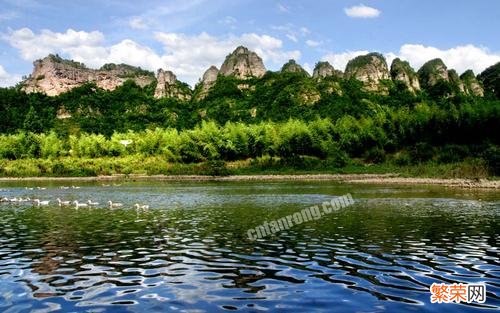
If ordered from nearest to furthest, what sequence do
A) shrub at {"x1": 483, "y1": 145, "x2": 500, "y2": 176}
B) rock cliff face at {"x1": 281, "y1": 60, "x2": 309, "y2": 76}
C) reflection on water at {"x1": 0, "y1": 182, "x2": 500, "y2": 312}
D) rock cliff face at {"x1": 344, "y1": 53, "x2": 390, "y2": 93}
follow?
reflection on water at {"x1": 0, "y1": 182, "x2": 500, "y2": 312}, shrub at {"x1": 483, "y1": 145, "x2": 500, "y2": 176}, rock cliff face at {"x1": 344, "y1": 53, "x2": 390, "y2": 93}, rock cliff face at {"x1": 281, "y1": 60, "x2": 309, "y2": 76}

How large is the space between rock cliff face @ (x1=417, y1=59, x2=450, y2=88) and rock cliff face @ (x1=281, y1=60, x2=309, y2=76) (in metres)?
36.8

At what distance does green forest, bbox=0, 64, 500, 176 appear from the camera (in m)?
69.1

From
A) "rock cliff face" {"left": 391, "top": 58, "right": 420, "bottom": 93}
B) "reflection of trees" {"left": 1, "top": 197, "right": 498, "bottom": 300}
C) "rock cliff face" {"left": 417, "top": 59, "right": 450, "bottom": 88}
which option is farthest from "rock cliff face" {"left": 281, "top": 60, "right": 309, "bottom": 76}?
"reflection of trees" {"left": 1, "top": 197, "right": 498, "bottom": 300}

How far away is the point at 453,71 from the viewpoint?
15200 centimetres

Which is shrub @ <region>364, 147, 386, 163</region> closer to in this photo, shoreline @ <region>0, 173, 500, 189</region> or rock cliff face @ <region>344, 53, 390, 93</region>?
shoreline @ <region>0, 173, 500, 189</region>

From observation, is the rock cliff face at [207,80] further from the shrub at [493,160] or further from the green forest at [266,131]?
the shrub at [493,160]

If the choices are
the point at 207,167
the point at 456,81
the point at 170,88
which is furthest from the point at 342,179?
the point at 170,88

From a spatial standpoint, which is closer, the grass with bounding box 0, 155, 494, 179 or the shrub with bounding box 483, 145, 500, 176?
the shrub with bounding box 483, 145, 500, 176

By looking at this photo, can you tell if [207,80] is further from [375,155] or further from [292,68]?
[375,155]

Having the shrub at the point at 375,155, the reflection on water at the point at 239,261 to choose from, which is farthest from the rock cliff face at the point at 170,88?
the reflection on water at the point at 239,261

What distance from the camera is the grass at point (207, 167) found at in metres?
61.8

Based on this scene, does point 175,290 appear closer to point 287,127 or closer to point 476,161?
point 476,161

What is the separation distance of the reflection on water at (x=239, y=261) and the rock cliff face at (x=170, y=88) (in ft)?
418

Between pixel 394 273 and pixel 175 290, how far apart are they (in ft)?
19.1
